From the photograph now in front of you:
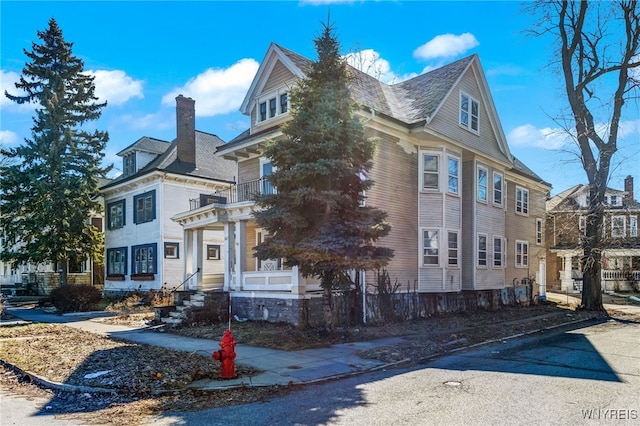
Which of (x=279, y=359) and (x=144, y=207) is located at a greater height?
(x=144, y=207)

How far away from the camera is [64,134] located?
28.3m

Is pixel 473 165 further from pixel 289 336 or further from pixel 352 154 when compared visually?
pixel 289 336

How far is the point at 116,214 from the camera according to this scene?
31.0 metres

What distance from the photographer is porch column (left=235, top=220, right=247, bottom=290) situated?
55.4 ft

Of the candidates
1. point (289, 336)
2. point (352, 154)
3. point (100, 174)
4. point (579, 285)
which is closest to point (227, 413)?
point (289, 336)

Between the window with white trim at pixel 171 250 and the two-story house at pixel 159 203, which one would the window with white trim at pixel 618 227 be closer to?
the two-story house at pixel 159 203

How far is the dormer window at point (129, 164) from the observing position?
29844 mm

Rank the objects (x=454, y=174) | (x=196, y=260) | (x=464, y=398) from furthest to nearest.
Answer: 1. (x=454, y=174)
2. (x=196, y=260)
3. (x=464, y=398)

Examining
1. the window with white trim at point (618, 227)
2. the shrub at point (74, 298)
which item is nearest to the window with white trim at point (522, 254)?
the window with white trim at point (618, 227)

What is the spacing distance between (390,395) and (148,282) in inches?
882

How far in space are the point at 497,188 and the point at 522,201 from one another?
5121mm

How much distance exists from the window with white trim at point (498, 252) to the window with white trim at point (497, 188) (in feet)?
5.85

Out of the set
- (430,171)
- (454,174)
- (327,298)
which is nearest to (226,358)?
(327,298)

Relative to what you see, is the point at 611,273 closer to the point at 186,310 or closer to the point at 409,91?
the point at 409,91
